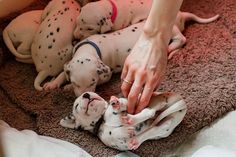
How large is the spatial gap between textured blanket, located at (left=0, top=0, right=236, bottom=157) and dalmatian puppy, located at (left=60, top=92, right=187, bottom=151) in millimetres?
56

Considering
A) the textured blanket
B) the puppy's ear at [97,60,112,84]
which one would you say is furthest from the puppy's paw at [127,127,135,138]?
the puppy's ear at [97,60,112,84]

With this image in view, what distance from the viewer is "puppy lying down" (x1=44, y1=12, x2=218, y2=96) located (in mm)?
1744

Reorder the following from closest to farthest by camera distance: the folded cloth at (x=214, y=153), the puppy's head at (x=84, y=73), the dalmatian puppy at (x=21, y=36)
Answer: the folded cloth at (x=214, y=153), the puppy's head at (x=84, y=73), the dalmatian puppy at (x=21, y=36)

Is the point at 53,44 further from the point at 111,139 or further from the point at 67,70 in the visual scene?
the point at 111,139

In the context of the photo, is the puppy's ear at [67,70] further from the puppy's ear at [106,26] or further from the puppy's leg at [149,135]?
the puppy's leg at [149,135]

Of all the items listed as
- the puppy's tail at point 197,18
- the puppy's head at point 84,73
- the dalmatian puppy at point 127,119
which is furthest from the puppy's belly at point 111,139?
the puppy's tail at point 197,18

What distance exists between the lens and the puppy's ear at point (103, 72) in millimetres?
1769

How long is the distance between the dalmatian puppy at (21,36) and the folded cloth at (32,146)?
0.47 metres

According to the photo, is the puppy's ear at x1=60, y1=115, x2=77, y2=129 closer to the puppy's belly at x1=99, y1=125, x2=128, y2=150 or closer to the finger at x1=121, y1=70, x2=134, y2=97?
the puppy's belly at x1=99, y1=125, x2=128, y2=150

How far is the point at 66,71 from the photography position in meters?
1.79

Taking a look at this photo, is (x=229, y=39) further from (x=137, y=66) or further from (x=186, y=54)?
(x=137, y=66)

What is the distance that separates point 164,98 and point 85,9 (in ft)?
1.84

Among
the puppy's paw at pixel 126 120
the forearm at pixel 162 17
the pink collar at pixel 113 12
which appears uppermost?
the forearm at pixel 162 17

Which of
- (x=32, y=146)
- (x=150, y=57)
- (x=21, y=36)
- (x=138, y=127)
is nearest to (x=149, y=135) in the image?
(x=138, y=127)
